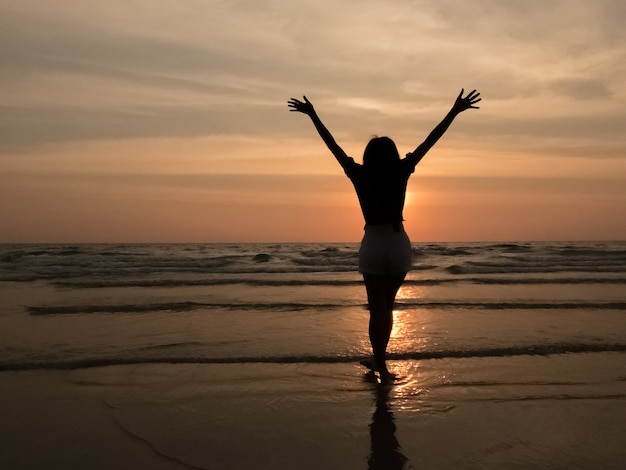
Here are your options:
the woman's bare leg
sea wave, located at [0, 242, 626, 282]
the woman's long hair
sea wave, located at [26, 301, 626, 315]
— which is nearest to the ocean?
sea wave, located at [26, 301, 626, 315]

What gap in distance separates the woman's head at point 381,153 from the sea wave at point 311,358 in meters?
2.04

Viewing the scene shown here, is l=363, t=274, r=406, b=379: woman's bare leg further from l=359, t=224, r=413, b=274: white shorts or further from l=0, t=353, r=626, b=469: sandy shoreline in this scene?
l=0, t=353, r=626, b=469: sandy shoreline

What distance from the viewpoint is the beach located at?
3.11 meters

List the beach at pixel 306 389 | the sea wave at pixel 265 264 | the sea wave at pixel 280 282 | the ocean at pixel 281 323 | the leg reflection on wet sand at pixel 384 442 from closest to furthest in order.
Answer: the leg reflection on wet sand at pixel 384 442 → the beach at pixel 306 389 → the ocean at pixel 281 323 → the sea wave at pixel 280 282 → the sea wave at pixel 265 264

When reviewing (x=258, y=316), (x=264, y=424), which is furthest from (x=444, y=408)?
(x=258, y=316)

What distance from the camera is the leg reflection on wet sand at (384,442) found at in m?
2.96

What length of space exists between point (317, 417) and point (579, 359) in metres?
3.13

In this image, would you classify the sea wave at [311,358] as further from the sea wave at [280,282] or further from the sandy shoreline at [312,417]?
the sea wave at [280,282]

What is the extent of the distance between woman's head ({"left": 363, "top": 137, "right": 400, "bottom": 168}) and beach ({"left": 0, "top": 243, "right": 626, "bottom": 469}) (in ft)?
6.02

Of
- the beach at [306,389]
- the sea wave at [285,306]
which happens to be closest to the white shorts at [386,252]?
the beach at [306,389]

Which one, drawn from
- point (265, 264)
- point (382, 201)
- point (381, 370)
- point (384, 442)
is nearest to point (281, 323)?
point (381, 370)

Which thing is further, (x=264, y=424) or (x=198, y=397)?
(x=198, y=397)

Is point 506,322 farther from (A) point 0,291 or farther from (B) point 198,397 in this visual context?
(A) point 0,291

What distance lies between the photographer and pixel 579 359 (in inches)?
212
